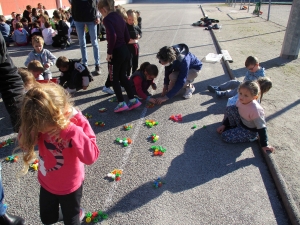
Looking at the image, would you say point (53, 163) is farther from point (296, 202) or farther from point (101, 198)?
point (296, 202)

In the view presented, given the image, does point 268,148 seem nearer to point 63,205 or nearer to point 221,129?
point 221,129

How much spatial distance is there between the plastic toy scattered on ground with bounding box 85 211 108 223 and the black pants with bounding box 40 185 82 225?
1.08ft

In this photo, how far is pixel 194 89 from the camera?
568 cm

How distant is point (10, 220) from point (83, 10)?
5.17m

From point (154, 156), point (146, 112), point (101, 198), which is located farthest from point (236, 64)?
point (101, 198)

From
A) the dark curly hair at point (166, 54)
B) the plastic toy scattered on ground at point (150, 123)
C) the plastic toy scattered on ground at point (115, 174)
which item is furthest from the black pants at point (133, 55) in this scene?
the plastic toy scattered on ground at point (115, 174)

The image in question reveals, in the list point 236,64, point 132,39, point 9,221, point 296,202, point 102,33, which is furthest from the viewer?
point 102,33

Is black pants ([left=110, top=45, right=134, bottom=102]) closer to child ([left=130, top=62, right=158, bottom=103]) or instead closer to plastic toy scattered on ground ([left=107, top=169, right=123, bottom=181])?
child ([left=130, top=62, right=158, bottom=103])

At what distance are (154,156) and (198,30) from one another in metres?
11.9

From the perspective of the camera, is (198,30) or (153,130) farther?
(198,30)


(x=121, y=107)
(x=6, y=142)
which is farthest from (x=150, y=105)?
(x=6, y=142)

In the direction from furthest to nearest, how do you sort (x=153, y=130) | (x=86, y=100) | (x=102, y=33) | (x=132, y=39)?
(x=102, y=33), (x=132, y=39), (x=86, y=100), (x=153, y=130)

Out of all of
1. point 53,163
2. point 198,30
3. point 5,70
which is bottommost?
point 198,30

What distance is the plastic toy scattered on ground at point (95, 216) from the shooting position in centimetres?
255
